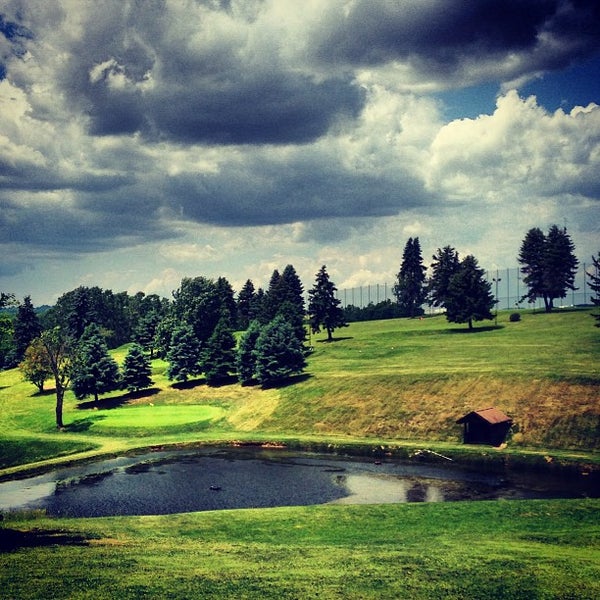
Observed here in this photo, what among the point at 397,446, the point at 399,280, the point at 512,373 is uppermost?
the point at 399,280

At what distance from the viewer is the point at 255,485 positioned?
45.7 metres

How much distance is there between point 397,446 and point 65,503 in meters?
31.1

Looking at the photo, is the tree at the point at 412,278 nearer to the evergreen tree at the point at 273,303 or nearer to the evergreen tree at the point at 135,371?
the evergreen tree at the point at 273,303

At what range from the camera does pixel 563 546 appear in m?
27.1

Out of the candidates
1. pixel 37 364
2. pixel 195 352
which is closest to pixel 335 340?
pixel 195 352

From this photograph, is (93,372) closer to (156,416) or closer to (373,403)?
(156,416)

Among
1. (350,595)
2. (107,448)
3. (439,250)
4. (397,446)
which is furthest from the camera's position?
(439,250)

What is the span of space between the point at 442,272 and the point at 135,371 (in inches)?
3062

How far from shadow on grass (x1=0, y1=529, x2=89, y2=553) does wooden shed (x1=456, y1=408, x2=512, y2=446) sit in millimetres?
40231

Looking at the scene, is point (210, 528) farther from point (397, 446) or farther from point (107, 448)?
point (107, 448)

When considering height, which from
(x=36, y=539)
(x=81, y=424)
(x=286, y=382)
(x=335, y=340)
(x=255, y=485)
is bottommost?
(x=255, y=485)

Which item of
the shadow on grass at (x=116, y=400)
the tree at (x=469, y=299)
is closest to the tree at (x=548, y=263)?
the tree at (x=469, y=299)

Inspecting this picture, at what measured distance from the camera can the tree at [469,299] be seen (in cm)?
11306

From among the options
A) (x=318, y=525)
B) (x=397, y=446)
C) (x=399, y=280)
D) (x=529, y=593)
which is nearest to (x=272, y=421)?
(x=397, y=446)
